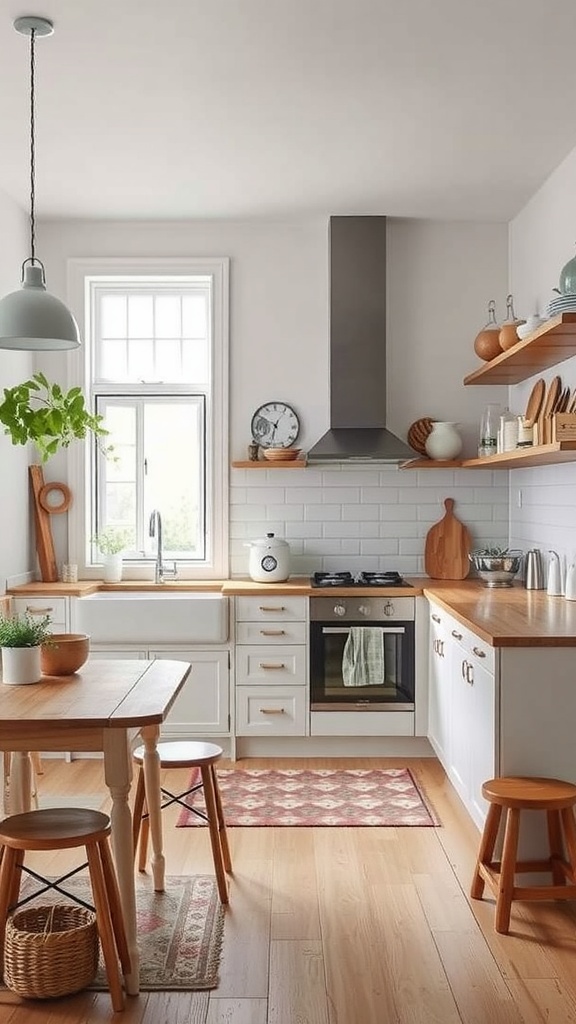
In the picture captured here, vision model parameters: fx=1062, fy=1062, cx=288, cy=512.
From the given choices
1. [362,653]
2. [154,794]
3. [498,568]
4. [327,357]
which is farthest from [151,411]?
[154,794]

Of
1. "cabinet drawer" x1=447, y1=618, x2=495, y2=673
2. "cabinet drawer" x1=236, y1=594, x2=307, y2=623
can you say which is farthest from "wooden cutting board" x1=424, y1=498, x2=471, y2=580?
"cabinet drawer" x1=447, y1=618, x2=495, y2=673

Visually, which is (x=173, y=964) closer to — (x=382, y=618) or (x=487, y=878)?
(x=487, y=878)

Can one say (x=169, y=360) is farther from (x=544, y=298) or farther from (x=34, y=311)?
(x=34, y=311)

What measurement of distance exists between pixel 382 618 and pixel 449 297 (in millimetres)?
1944

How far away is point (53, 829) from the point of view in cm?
292

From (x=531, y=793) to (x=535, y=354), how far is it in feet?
6.95

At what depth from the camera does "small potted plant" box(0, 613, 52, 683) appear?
3273 mm

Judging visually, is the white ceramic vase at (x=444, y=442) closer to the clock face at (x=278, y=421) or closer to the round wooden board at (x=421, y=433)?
the round wooden board at (x=421, y=433)

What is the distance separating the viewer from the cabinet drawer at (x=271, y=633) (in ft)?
18.3

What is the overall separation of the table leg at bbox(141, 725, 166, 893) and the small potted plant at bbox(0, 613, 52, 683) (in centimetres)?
46

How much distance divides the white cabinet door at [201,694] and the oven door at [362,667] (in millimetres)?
474

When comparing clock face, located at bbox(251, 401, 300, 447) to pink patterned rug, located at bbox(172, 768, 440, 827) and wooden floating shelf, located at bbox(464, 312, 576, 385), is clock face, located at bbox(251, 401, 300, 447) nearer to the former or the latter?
wooden floating shelf, located at bbox(464, 312, 576, 385)

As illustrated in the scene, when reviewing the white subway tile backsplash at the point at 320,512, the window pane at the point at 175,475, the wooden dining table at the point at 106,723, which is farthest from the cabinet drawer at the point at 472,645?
the window pane at the point at 175,475

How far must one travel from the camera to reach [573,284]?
4.03m
